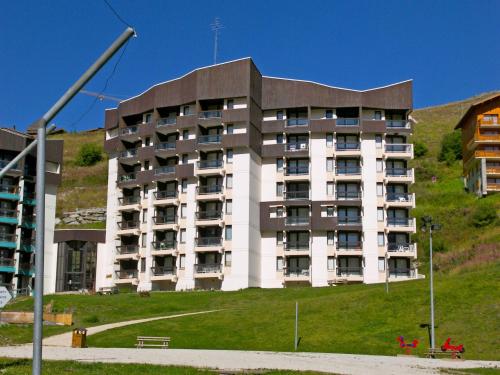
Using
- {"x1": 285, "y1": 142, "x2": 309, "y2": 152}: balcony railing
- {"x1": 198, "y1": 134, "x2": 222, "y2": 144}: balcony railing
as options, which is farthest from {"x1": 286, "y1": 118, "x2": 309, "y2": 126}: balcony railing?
{"x1": 198, "y1": 134, "x2": 222, "y2": 144}: balcony railing

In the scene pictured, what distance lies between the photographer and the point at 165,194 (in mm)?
97625

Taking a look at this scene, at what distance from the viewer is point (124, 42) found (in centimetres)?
1836

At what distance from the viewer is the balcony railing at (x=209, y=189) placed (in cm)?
9381

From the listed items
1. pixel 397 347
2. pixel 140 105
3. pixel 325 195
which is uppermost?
pixel 140 105

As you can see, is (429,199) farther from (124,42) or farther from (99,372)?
(124,42)

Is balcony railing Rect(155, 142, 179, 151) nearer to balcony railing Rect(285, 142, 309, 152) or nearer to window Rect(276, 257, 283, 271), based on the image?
balcony railing Rect(285, 142, 309, 152)

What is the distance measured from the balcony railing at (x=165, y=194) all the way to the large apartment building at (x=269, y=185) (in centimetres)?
25

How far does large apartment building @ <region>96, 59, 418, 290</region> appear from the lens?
9256cm

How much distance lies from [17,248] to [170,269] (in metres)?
20.0

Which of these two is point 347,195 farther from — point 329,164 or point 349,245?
point 349,245

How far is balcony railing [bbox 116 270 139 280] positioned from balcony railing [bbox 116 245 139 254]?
94.7 inches

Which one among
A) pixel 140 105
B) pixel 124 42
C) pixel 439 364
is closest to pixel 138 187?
pixel 140 105

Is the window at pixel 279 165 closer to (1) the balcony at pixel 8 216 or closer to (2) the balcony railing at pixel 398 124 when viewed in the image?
(2) the balcony railing at pixel 398 124

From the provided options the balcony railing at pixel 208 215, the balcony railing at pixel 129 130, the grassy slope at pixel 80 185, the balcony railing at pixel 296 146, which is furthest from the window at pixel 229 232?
the grassy slope at pixel 80 185
